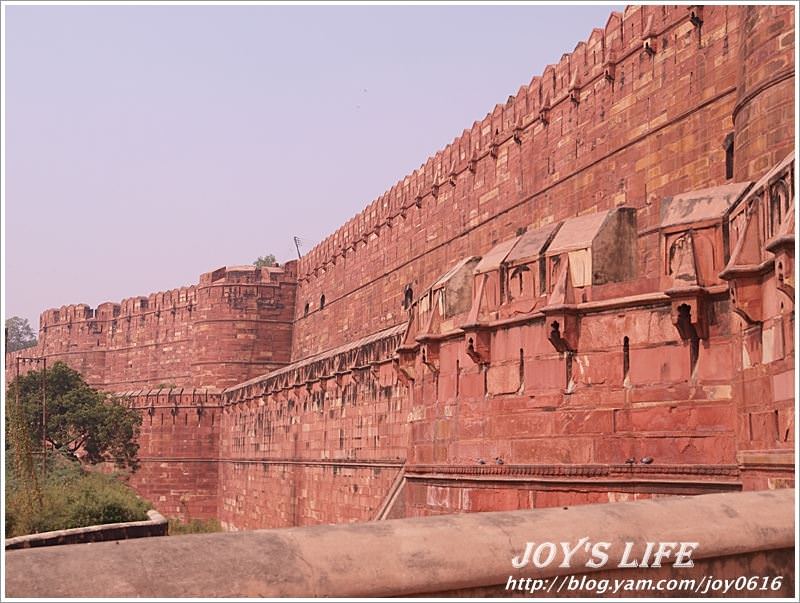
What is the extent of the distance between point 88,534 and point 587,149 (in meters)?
9.54

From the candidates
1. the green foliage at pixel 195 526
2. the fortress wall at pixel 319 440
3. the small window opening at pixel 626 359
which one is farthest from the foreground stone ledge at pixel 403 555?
the green foliage at pixel 195 526

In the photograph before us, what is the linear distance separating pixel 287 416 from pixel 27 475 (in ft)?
22.7

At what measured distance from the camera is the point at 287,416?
24.3 m

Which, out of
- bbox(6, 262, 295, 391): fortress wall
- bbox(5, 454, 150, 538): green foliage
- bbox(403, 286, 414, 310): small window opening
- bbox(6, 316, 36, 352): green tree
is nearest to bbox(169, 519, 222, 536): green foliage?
bbox(6, 262, 295, 391): fortress wall

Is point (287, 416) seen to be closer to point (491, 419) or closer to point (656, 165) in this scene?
point (656, 165)

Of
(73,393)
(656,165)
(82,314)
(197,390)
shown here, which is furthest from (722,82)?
(82,314)

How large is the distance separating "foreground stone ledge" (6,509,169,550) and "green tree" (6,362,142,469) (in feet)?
55.1

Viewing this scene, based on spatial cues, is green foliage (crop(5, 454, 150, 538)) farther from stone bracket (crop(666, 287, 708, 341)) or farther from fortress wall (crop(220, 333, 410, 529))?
stone bracket (crop(666, 287, 708, 341))

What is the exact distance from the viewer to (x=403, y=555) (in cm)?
328

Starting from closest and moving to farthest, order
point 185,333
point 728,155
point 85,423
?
point 728,155 → point 85,423 → point 185,333

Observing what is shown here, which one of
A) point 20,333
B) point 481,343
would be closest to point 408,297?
point 481,343

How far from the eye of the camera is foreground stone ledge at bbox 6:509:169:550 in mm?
12535

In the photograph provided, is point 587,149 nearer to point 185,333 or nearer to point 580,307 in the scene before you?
point 580,307

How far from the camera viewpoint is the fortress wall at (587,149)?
12.9 m
